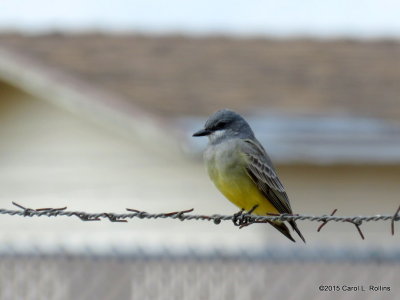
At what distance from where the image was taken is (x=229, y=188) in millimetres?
7801

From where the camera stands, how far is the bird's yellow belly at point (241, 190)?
781cm

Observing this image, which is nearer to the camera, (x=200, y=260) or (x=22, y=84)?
(x=200, y=260)

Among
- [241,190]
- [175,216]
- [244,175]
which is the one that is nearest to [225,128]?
[244,175]

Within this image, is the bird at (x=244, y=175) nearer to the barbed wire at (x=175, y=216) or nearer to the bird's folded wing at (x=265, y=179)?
the bird's folded wing at (x=265, y=179)

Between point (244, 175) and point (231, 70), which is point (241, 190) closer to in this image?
point (244, 175)

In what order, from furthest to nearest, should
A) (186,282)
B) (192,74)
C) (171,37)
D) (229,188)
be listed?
(171,37)
(192,74)
(186,282)
(229,188)

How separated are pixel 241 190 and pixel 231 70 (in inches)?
326

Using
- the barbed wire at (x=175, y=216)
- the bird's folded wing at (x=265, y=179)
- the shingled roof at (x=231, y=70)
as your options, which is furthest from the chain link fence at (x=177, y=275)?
the shingled roof at (x=231, y=70)

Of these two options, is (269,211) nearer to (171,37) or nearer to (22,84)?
(22,84)

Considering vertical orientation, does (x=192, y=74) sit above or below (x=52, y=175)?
above

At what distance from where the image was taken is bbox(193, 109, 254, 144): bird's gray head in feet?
26.8

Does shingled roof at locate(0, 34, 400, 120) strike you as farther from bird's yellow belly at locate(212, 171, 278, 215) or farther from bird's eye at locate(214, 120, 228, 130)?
bird's yellow belly at locate(212, 171, 278, 215)

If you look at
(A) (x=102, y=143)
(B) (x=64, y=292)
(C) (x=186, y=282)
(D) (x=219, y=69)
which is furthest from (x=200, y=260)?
(D) (x=219, y=69)

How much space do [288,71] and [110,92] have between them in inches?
113
